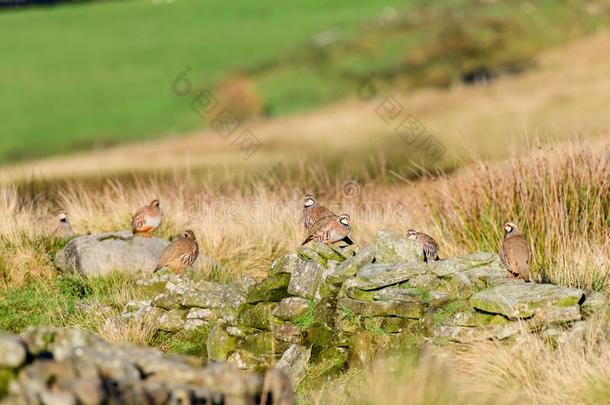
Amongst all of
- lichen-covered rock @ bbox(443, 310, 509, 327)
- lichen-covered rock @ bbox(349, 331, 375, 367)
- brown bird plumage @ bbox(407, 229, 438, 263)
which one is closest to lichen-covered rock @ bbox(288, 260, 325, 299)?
lichen-covered rock @ bbox(349, 331, 375, 367)

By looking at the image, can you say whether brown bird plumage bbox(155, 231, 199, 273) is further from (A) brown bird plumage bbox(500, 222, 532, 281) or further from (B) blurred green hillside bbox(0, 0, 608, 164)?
(B) blurred green hillside bbox(0, 0, 608, 164)

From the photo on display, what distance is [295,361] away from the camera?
34.1 ft

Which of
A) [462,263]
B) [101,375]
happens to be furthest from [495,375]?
[101,375]

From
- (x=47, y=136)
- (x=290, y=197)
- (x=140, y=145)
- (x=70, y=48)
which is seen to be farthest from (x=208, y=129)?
(x=290, y=197)

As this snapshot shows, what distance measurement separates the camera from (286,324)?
35.2 ft

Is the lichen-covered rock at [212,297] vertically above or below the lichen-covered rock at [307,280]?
below

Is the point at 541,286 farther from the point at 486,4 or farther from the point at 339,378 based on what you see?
the point at 486,4

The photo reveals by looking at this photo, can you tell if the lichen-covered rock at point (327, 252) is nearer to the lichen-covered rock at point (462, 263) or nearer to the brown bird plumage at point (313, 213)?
the brown bird plumage at point (313, 213)

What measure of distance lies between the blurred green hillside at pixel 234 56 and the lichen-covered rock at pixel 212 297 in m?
25.9

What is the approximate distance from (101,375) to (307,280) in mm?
4394

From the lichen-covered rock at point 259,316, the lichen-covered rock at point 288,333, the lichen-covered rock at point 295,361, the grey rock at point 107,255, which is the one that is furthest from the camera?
the grey rock at point 107,255

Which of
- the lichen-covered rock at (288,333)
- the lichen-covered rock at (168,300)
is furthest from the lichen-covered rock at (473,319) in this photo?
the lichen-covered rock at (168,300)

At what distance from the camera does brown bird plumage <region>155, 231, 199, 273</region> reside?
12.1m

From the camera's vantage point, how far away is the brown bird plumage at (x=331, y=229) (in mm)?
11547
